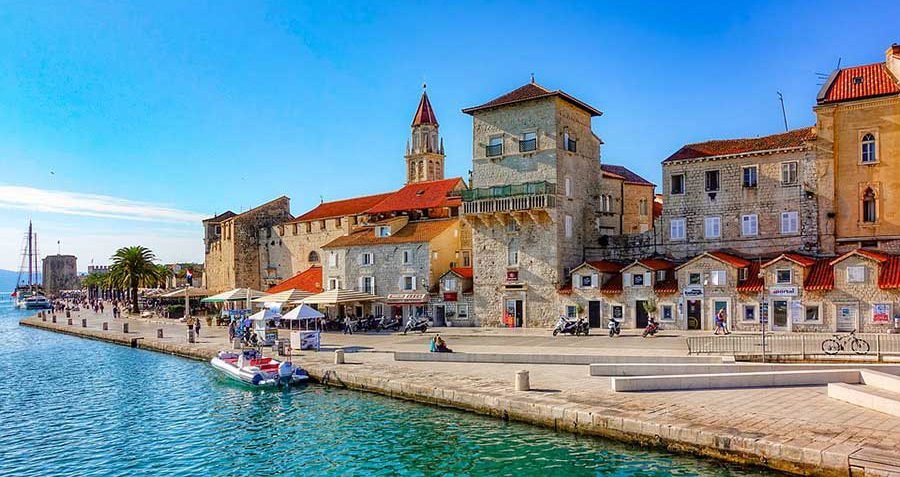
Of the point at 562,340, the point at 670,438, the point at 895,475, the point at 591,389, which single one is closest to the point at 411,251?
the point at 562,340

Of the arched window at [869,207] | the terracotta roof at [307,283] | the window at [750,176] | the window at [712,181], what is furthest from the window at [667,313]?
the terracotta roof at [307,283]

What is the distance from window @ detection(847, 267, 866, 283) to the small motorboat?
26.8 metres

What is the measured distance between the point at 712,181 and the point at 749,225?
344cm

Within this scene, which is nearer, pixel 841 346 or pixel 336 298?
pixel 841 346

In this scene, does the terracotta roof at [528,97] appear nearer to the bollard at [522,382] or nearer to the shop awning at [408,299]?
the shop awning at [408,299]

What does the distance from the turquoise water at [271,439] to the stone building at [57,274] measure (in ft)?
614

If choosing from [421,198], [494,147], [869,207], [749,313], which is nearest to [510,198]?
[494,147]

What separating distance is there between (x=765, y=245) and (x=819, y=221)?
10.1 feet

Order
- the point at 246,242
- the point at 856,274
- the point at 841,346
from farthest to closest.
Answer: the point at 246,242, the point at 856,274, the point at 841,346

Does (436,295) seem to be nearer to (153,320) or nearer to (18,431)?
(18,431)

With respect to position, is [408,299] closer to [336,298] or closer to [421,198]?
[336,298]

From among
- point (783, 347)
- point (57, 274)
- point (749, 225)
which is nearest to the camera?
point (783, 347)

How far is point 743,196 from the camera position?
132ft

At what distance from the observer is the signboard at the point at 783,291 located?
35062 mm
